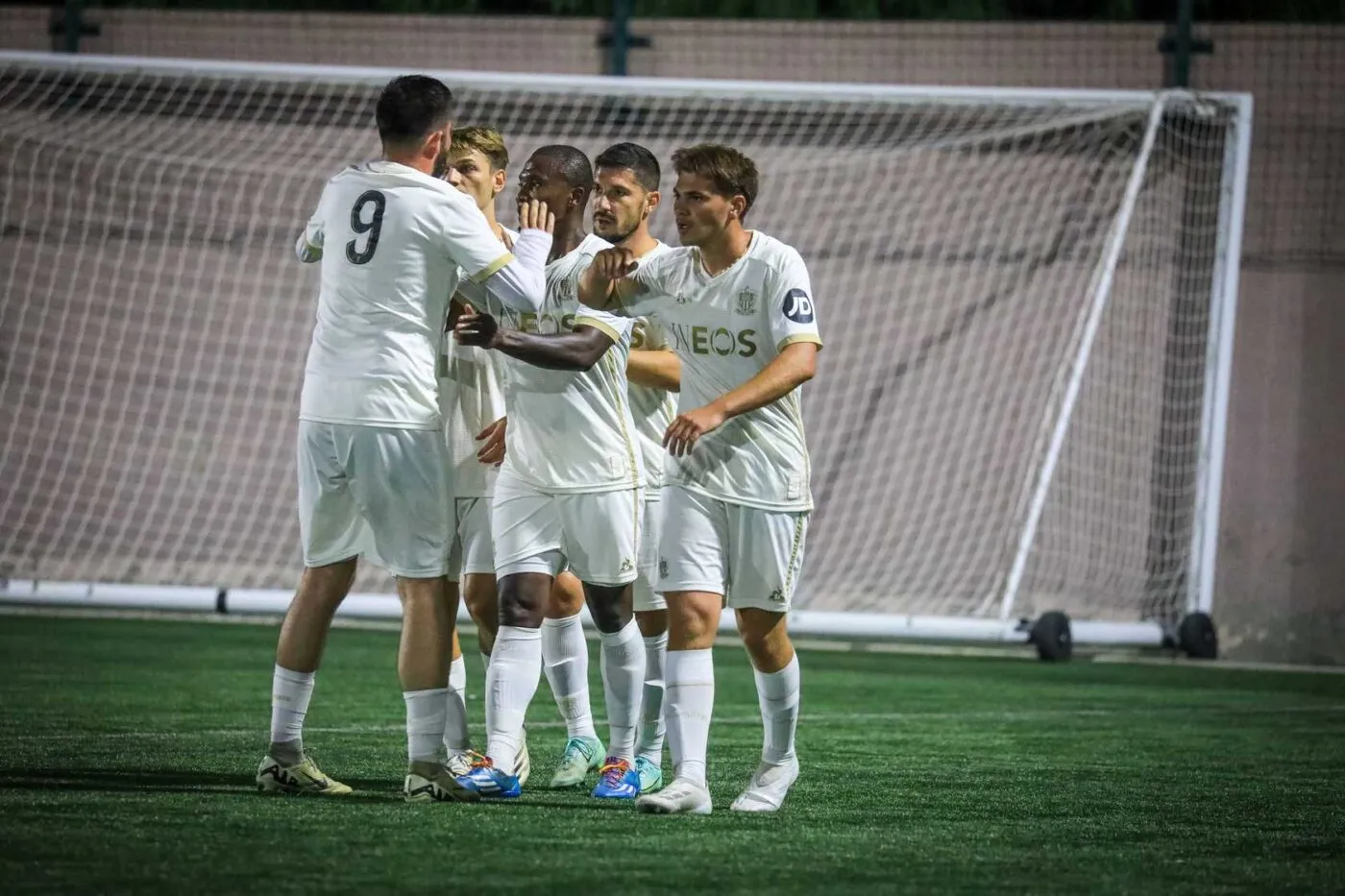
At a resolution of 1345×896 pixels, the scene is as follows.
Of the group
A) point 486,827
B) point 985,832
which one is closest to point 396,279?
point 486,827

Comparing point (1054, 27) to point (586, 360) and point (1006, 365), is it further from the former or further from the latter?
point (586, 360)

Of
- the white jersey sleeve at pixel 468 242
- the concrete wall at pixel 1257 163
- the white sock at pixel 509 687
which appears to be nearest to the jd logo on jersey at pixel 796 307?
the white jersey sleeve at pixel 468 242

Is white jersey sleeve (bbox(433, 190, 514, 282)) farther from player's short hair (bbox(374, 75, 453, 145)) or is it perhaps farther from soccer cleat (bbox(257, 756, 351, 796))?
soccer cleat (bbox(257, 756, 351, 796))

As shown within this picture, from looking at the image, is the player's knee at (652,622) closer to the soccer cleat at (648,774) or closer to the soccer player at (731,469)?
the soccer cleat at (648,774)

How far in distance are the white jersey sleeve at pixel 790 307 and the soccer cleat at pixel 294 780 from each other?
5.18ft

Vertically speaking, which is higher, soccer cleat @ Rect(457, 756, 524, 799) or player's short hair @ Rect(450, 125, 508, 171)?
player's short hair @ Rect(450, 125, 508, 171)

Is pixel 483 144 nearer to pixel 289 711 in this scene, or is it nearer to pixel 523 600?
pixel 523 600

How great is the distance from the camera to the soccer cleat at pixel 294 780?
4.79 metres

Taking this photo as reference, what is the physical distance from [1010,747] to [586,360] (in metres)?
2.55

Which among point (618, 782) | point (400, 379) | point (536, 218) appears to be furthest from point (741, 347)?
point (618, 782)

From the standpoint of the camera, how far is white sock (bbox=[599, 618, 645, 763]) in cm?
530

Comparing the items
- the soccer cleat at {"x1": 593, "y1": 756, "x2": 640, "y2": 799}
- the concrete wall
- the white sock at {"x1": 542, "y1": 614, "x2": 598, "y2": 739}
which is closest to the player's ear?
the white sock at {"x1": 542, "y1": 614, "x2": 598, "y2": 739}

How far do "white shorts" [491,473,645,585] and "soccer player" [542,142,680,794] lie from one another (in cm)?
13

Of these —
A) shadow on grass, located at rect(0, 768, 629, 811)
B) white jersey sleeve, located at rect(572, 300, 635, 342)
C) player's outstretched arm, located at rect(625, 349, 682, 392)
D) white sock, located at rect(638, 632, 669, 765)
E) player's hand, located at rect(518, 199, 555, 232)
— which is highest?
player's hand, located at rect(518, 199, 555, 232)
